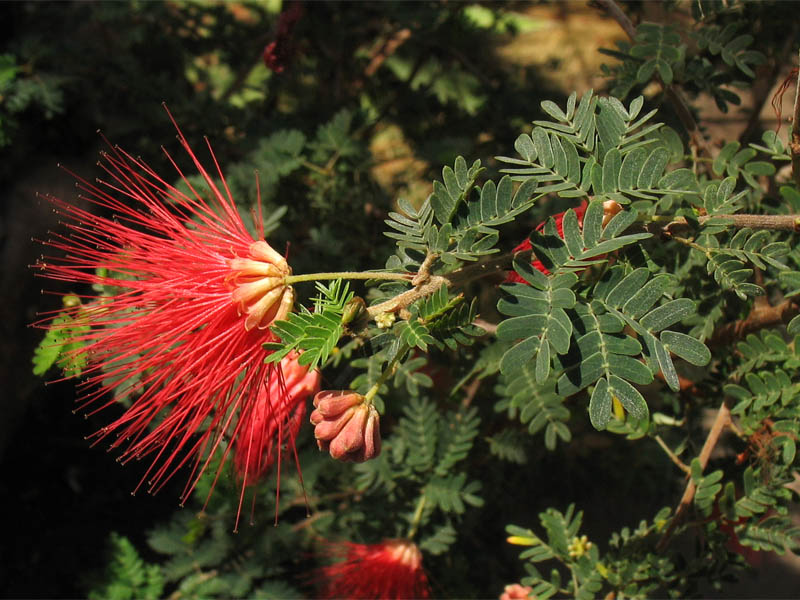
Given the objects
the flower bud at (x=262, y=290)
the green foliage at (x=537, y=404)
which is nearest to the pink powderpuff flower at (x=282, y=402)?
the flower bud at (x=262, y=290)

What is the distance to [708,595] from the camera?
2230mm

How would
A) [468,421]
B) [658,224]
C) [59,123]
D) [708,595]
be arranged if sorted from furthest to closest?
[59,123]
[708,595]
[468,421]
[658,224]

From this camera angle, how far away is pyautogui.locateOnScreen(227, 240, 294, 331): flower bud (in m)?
1.16

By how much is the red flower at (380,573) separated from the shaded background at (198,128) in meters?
0.59

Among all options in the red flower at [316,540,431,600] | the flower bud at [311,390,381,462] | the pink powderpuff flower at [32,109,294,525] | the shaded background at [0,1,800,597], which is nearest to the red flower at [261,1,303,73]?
the shaded background at [0,1,800,597]

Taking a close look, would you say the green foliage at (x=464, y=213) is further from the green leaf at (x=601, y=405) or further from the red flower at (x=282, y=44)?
the red flower at (x=282, y=44)

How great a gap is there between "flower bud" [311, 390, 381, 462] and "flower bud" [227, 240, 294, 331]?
168mm

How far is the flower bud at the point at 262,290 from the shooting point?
1158mm

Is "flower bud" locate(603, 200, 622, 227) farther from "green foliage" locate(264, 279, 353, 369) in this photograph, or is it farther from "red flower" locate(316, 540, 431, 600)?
"red flower" locate(316, 540, 431, 600)

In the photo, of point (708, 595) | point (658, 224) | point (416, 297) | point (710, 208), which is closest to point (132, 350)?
point (416, 297)

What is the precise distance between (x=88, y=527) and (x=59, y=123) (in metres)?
1.55

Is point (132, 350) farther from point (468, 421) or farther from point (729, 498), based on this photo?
point (729, 498)

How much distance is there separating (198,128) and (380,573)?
148 centimetres

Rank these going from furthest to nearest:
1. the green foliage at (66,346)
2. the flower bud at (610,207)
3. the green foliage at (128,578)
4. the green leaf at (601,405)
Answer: the green foliage at (128,578)
the green foliage at (66,346)
the flower bud at (610,207)
the green leaf at (601,405)
